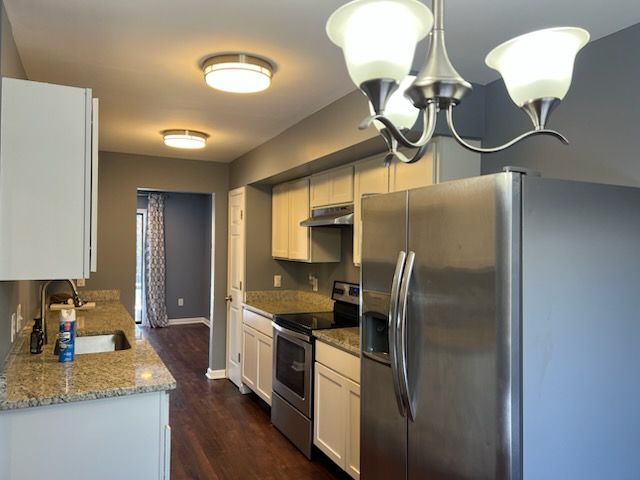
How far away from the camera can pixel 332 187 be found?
3662 mm

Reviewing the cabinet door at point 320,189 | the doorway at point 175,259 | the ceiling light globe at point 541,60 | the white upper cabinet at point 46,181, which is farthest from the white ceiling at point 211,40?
the doorway at point 175,259

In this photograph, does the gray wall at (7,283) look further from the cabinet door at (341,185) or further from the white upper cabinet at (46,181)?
the cabinet door at (341,185)

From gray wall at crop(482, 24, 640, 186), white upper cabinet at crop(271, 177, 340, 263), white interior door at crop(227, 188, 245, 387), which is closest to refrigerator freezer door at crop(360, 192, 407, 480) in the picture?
gray wall at crop(482, 24, 640, 186)

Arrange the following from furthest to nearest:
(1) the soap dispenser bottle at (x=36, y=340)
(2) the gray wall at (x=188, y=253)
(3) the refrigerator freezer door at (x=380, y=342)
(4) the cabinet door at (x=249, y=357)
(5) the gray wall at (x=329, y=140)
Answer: (2) the gray wall at (x=188, y=253) → (4) the cabinet door at (x=249, y=357) → (5) the gray wall at (x=329, y=140) → (1) the soap dispenser bottle at (x=36, y=340) → (3) the refrigerator freezer door at (x=380, y=342)

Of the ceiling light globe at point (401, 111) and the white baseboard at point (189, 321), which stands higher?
the ceiling light globe at point (401, 111)

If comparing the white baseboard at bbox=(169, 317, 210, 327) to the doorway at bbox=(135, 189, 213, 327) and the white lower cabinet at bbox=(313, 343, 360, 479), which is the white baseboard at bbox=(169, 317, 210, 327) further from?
the white lower cabinet at bbox=(313, 343, 360, 479)

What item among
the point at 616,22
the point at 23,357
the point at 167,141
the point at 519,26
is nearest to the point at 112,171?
the point at 167,141

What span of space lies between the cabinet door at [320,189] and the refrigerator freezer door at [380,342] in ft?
4.69

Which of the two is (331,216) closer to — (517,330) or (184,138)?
(184,138)

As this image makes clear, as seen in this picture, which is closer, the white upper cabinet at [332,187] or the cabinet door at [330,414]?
the cabinet door at [330,414]

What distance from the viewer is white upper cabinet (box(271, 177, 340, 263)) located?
4062 mm

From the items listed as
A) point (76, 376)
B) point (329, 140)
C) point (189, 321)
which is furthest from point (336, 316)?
point (189, 321)

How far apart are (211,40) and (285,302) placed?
308cm

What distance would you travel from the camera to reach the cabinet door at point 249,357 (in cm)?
442
